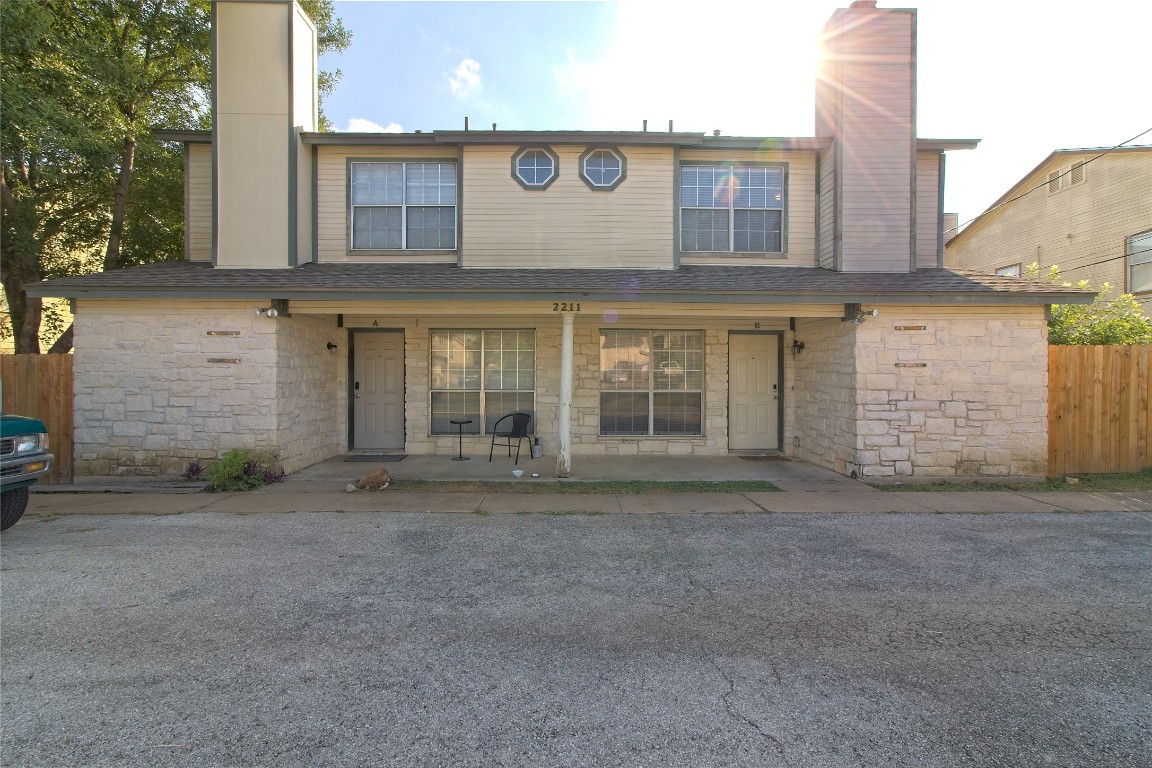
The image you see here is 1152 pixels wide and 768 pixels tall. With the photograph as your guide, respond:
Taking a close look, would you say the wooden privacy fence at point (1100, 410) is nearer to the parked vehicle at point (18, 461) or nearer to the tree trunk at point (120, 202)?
the parked vehicle at point (18, 461)

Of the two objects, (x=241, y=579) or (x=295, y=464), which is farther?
(x=295, y=464)

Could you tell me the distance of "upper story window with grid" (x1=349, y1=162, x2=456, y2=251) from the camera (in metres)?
10.3

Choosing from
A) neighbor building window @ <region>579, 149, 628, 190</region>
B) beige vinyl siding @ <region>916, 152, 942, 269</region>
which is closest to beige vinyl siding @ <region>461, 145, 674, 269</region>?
neighbor building window @ <region>579, 149, 628, 190</region>

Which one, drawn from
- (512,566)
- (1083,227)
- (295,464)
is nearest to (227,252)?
(295,464)

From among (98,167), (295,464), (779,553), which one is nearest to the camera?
(779,553)

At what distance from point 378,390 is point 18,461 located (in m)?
5.76

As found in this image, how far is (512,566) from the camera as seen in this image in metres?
4.96

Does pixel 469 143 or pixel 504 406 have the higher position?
pixel 469 143

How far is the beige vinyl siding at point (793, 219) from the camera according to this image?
33.8 feet

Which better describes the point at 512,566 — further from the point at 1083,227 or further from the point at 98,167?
the point at 1083,227

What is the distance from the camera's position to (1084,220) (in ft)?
50.8

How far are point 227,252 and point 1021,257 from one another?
21636mm

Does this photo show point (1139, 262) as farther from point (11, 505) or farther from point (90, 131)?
point (90, 131)

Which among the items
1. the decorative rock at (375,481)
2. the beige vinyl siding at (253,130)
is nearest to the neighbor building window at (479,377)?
the decorative rock at (375,481)
